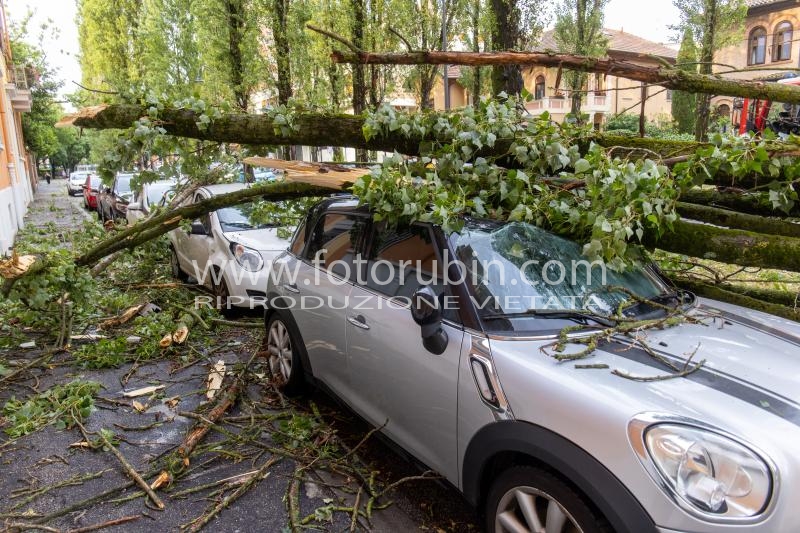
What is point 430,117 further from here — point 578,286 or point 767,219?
point 767,219

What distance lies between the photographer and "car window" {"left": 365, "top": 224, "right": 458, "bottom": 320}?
316 cm

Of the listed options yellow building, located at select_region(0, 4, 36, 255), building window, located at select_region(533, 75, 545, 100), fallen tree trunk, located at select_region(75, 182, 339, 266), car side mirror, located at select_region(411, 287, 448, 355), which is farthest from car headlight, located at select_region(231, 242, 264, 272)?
building window, located at select_region(533, 75, 545, 100)

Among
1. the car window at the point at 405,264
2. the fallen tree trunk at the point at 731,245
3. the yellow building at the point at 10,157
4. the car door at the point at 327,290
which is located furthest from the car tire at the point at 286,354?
the yellow building at the point at 10,157

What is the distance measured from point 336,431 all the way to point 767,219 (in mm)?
3218

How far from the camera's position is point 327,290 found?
4016 mm

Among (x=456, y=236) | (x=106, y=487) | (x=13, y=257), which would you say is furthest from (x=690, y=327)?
(x=13, y=257)

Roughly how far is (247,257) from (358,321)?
11.8 ft

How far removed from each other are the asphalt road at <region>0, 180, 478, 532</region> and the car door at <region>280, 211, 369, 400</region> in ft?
1.68

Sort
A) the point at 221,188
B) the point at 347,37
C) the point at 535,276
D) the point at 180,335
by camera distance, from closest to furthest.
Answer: the point at 535,276
the point at 180,335
the point at 221,188
the point at 347,37

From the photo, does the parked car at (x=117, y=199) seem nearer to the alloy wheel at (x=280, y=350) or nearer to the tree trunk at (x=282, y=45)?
the tree trunk at (x=282, y=45)

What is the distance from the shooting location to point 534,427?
231cm

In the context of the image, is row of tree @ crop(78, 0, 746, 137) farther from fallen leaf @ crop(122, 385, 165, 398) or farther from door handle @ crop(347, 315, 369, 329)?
fallen leaf @ crop(122, 385, 165, 398)

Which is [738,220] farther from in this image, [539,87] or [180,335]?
[539,87]

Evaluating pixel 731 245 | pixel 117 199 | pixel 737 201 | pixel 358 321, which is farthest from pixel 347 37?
pixel 731 245
